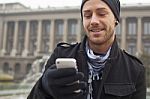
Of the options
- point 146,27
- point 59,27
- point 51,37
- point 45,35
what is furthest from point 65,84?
point 45,35

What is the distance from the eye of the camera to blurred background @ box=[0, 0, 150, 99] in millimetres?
62281

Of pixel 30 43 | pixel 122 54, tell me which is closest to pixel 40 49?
pixel 30 43

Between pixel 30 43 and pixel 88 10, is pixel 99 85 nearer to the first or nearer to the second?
pixel 88 10

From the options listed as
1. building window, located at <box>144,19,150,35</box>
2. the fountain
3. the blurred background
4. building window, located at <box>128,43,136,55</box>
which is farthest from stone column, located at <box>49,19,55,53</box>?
building window, located at <box>144,19,150,35</box>

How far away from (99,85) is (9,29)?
71.5m

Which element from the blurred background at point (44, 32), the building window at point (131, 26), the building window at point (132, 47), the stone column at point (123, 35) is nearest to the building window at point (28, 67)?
the blurred background at point (44, 32)

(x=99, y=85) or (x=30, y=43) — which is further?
(x=30, y=43)

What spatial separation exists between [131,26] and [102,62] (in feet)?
207

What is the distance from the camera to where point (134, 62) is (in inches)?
91.3

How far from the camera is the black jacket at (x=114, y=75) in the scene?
2.12 meters

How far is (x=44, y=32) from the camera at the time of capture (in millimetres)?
69062

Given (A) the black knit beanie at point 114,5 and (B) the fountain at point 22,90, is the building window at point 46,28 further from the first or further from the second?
(A) the black knit beanie at point 114,5

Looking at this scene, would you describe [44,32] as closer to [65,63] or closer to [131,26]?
[131,26]

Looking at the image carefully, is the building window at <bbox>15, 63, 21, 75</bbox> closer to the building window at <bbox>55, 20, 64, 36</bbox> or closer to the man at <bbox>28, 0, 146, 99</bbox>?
the building window at <bbox>55, 20, 64, 36</bbox>
